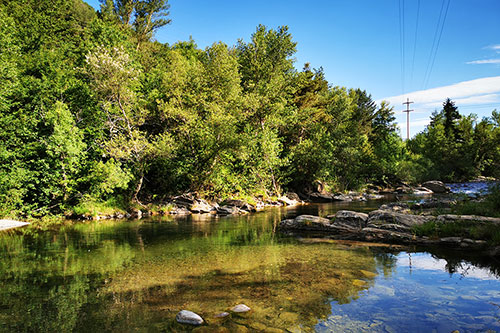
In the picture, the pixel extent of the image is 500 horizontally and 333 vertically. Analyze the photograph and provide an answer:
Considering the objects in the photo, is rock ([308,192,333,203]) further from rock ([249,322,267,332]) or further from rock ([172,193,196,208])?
rock ([249,322,267,332])

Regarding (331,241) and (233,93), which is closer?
(331,241)

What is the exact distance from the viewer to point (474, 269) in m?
8.96

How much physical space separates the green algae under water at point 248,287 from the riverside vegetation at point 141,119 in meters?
10.7

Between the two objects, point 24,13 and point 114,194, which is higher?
point 24,13

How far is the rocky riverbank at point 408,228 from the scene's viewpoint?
11336 mm

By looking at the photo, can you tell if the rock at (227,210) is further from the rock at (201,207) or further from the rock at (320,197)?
the rock at (320,197)

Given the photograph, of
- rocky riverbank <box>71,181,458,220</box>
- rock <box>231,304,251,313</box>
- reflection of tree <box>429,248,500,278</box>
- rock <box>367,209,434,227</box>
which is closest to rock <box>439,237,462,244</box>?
reflection of tree <box>429,248,500,278</box>

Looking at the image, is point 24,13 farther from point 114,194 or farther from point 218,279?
point 218,279

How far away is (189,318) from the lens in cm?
555

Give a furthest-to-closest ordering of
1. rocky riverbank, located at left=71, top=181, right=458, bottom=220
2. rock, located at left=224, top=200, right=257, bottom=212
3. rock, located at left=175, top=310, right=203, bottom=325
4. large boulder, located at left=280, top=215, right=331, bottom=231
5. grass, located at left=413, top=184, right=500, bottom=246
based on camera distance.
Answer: rock, located at left=224, top=200, right=257, bottom=212
rocky riverbank, located at left=71, top=181, right=458, bottom=220
large boulder, located at left=280, top=215, right=331, bottom=231
grass, located at left=413, top=184, right=500, bottom=246
rock, located at left=175, top=310, right=203, bottom=325

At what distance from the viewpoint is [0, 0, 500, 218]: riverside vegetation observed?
2230cm

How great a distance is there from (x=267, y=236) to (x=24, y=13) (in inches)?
1641

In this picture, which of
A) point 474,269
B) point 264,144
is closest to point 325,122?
point 264,144

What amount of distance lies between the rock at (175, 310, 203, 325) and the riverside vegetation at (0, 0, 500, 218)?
1747 cm
